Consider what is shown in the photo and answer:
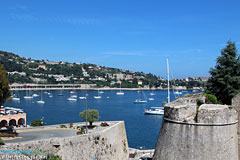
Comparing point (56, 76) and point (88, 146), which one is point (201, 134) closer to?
point (88, 146)

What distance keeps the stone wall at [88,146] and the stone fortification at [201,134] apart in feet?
16.2

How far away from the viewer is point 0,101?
49.3 feet

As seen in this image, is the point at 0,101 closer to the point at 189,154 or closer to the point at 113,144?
the point at 113,144

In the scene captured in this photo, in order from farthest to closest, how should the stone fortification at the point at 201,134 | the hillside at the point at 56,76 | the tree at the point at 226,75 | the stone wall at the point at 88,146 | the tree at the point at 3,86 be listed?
the hillside at the point at 56,76
the tree at the point at 3,86
the tree at the point at 226,75
the stone wall at the point at 88,146
the stone fortification at the point at 201,134

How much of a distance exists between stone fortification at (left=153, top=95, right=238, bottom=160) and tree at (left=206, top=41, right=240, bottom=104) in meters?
3.26

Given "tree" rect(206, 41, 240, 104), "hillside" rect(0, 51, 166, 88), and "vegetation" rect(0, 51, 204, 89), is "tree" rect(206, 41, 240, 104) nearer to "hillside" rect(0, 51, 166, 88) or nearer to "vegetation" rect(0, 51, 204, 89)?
"vegetation" rect(0, 51, 204, 89)

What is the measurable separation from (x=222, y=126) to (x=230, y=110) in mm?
678

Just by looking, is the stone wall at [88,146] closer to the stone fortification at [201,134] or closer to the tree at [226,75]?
the stone fortification at [201,134]

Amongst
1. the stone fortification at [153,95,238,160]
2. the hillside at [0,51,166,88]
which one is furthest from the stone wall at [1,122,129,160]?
the hillside at [0,51,166,88]

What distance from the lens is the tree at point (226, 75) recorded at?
40.5ft

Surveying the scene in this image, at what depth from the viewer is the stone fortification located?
28.7 feet

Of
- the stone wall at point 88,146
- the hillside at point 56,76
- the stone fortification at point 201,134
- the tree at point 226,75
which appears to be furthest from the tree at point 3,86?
the hillside at point 56,76

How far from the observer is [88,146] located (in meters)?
13.5

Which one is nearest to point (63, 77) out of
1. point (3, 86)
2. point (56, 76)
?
point (56, 76)
